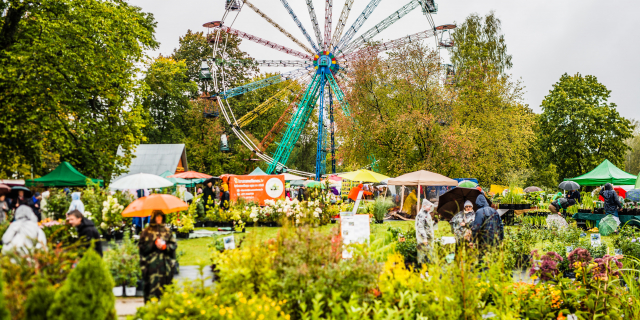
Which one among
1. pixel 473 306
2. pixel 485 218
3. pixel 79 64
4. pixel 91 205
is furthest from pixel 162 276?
pixel 79 64

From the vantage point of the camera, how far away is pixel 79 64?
49.6ft

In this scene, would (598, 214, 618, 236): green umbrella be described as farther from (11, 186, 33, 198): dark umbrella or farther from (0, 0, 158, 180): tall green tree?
(0, 0, 158, 180): tall green tree

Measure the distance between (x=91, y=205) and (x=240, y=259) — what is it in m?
7.64

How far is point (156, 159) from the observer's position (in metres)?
27.5

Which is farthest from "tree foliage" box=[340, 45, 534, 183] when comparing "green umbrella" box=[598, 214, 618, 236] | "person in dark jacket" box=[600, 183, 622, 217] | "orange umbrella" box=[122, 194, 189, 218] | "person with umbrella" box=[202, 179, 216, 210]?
"orange umbrella" box=[122, 194, 189, 218]

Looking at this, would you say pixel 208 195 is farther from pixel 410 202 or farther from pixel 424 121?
pixel 424 121

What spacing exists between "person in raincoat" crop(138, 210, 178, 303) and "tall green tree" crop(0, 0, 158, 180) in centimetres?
1009

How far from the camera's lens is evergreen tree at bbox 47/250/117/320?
326 cm

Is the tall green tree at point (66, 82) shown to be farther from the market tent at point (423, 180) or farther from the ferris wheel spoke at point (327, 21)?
the ferris wheel spoke at point (327, 21)

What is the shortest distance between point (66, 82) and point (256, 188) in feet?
24.7

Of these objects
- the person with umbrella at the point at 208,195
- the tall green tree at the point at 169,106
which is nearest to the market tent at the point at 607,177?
the person with umbrella at the point at 208,195

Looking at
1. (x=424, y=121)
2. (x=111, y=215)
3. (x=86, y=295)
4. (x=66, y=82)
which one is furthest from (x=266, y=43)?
(x=86, y=295)

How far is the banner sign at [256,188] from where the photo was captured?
54.1 feet

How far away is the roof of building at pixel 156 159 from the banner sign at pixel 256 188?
11.6 meters
